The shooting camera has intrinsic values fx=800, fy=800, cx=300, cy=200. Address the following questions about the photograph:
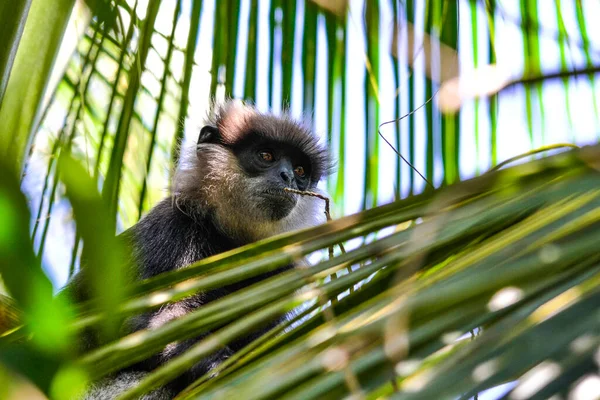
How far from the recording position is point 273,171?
16.7 feet

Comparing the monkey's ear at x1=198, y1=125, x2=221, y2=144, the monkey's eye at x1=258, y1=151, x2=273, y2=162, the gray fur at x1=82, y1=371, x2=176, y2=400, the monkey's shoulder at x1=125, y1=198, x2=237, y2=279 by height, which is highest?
the monkey's ear at x1=198, y1=125, x2=221, y2=144

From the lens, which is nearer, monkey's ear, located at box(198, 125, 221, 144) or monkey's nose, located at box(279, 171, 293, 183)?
monkey's nose, located at box(279, 171, 293, 183)

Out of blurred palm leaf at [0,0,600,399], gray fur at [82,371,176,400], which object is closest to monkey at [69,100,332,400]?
gray fur at [82,371,176,400]

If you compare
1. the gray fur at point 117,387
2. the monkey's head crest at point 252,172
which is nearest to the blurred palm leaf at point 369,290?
the gray fur at point 117,387

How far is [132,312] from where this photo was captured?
1118 mm

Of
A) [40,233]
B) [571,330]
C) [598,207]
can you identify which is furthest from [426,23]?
[571,330]

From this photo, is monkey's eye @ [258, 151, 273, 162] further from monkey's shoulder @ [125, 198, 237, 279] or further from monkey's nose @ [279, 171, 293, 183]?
monkey's shoulder @ [125, 198, 237, 279]

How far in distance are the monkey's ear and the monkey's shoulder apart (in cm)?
77

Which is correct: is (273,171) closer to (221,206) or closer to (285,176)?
(285,176)

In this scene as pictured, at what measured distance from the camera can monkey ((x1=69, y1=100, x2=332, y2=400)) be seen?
3.79 m

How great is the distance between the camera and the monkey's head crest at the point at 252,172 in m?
4.79

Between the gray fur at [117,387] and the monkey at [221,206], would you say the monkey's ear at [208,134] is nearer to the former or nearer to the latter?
the monkey at [221,206]

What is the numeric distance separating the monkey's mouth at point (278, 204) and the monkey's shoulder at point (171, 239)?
1.00ft

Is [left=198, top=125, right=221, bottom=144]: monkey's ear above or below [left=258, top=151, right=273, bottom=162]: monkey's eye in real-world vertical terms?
above
